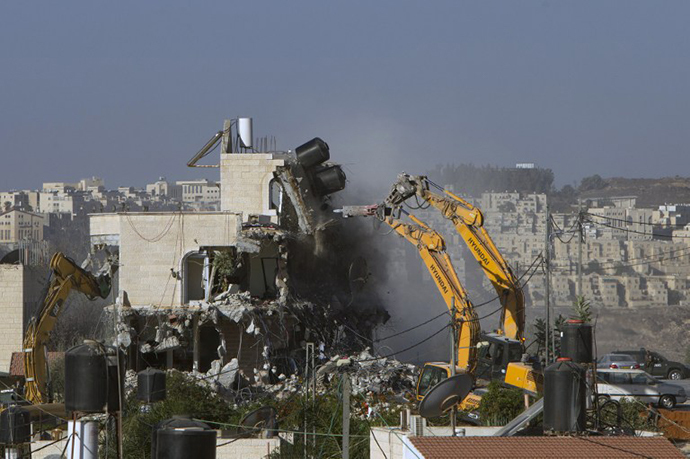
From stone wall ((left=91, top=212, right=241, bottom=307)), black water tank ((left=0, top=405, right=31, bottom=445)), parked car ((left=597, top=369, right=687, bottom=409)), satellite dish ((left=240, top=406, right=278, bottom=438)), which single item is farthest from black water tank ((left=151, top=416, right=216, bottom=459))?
stone wall ((left=91, top=212, right=241, bottom=307))

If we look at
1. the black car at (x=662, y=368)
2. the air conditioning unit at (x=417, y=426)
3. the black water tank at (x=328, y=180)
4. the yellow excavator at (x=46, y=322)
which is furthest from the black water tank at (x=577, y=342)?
the black car at (x=662, y=368)

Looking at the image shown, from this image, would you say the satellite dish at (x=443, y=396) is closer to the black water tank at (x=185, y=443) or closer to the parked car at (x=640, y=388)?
the black water tank at (x=185, y=443)

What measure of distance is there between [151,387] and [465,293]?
9.88 m

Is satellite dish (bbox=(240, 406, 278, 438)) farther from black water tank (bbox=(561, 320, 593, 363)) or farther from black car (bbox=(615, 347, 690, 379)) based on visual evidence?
black car (bbox=(615, 347, 690, 379))

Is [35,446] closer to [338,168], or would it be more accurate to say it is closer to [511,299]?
[511,299]

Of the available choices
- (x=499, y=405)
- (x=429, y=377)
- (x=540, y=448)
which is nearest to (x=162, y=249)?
(x=429, y=377)

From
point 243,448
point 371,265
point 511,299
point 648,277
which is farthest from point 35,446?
point 648,277

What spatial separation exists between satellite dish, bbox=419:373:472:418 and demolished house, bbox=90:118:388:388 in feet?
61.5

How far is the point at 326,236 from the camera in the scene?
1870 inches

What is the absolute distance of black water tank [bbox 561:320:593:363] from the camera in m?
23.6

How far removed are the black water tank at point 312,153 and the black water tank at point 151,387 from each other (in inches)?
642

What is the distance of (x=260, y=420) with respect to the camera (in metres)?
26.5

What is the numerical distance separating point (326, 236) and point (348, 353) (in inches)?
238

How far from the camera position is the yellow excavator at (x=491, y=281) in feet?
111
